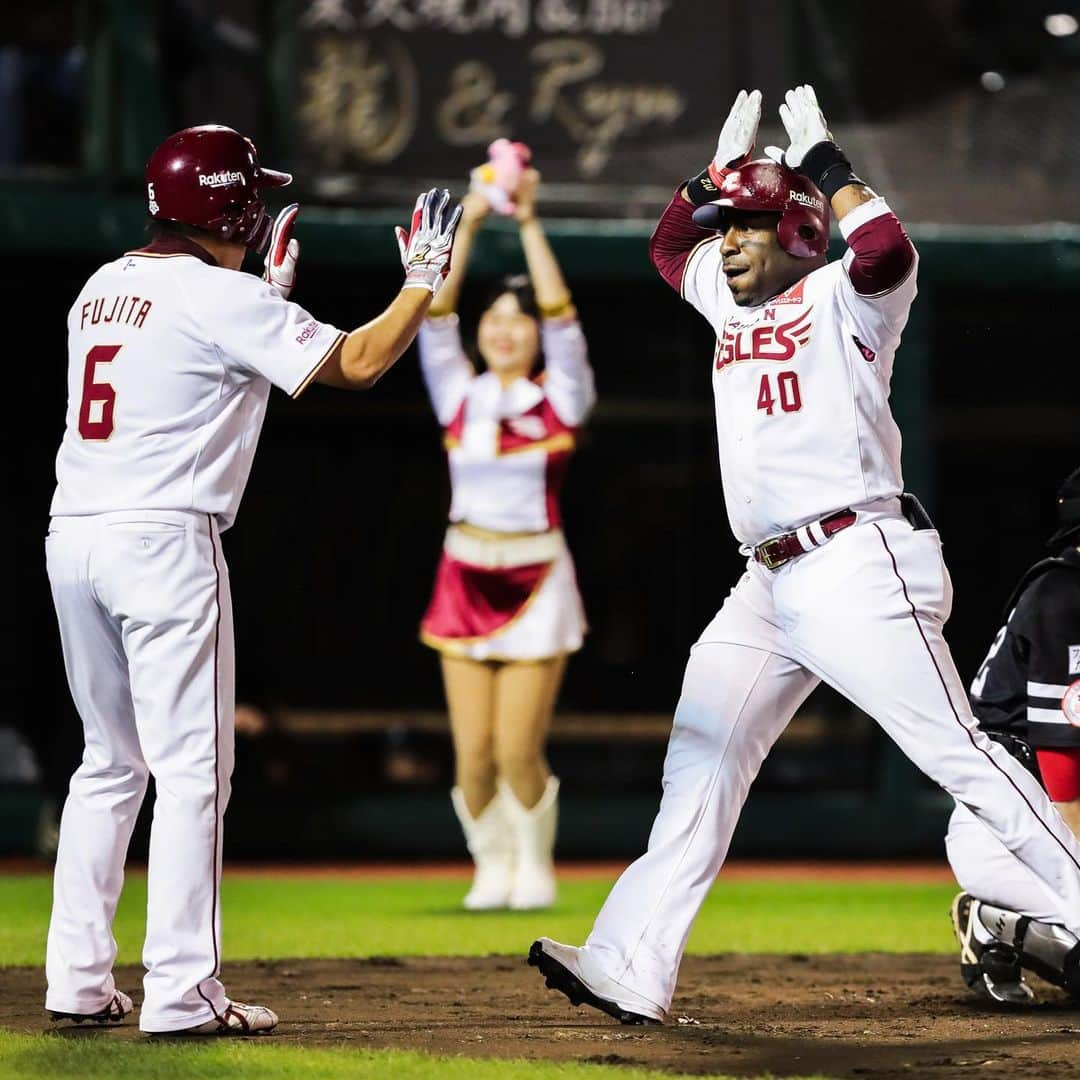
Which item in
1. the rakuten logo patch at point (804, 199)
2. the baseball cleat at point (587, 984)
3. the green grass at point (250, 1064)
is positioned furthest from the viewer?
the rakuten logo patch at point (804, 199)

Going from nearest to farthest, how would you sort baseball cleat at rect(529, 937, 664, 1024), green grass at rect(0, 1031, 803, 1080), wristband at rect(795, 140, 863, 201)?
1. green grass at rect(0, 1031, 803, 1080)
2. wristband at rect(795, 140, 863, 201)
3. baseball cleat at rect(529, 937, 664, 1024)

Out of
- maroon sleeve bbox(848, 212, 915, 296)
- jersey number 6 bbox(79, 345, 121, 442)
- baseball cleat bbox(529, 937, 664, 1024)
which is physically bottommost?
baseball cleat bbox(529, 937, 664, 1024)

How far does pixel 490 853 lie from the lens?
708 cm

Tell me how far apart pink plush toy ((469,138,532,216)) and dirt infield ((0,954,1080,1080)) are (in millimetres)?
2838

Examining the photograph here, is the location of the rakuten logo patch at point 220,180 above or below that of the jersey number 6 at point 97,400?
above

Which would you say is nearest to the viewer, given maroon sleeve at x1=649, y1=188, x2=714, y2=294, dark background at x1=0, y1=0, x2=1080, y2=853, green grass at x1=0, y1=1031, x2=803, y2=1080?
green grass at x1=0, y1=1031, x2=803, y2=1080

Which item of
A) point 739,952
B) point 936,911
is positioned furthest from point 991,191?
point 739,952

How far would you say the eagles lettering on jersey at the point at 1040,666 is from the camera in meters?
4.62

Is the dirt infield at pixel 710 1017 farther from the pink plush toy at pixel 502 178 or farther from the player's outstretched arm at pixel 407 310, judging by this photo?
the pink plush toy at pixel 502 178

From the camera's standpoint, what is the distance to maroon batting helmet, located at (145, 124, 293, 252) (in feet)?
14.2

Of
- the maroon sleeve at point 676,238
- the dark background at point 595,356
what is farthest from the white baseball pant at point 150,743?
the dark background at point 595,356

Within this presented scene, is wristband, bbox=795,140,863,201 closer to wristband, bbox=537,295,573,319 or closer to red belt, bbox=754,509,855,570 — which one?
red belt, bbox=754,509,855,570

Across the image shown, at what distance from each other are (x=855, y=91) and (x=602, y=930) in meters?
6.02

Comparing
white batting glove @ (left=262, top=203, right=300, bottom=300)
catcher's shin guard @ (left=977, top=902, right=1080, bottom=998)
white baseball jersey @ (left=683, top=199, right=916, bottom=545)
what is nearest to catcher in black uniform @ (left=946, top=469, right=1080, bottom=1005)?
catcher's shin guard @ (left=977, top=902, right=1080, bottom=998)
